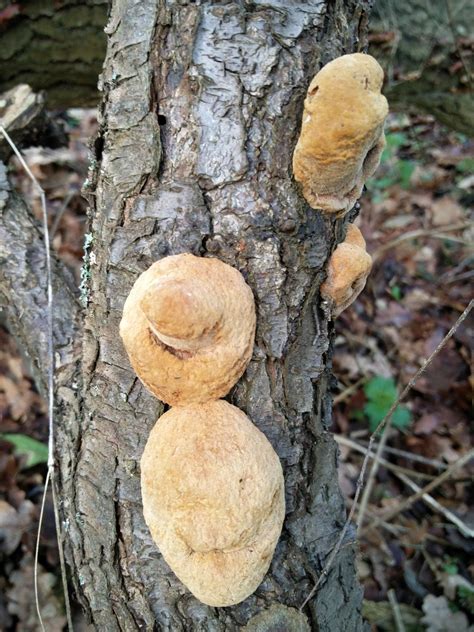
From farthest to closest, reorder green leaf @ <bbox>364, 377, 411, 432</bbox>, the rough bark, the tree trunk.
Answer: green leaf @ <bbox>364, 377, 411, 432</bbox> → the rough bark → the tree trunk

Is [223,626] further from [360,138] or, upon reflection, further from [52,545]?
[52,545]

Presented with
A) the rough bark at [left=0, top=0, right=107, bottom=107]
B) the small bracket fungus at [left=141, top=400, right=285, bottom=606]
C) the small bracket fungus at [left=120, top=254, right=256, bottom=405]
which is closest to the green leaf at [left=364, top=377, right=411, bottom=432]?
the small bracket fungus at [left=141, top=400, right=285, bottom=606]

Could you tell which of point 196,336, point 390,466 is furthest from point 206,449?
point 390,466

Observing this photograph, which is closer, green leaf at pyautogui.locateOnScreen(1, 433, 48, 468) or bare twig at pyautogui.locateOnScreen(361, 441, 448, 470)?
green leaf at pyautogui.locateOnScreen(1, 433, 48, 468)

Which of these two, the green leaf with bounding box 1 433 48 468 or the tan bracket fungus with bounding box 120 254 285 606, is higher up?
the tan bracket fungus with bounding box 120 254 285 606

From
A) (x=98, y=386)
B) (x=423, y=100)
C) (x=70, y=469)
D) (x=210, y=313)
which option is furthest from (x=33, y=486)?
(x=423, y=100)

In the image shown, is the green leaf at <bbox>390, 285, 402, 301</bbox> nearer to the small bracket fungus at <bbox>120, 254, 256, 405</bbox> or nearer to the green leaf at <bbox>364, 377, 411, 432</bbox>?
the green leaf at <bbox>364, 377, 411, 432</bbox>

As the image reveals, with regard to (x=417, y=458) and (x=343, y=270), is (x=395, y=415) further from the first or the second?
(x=343, y=270)
